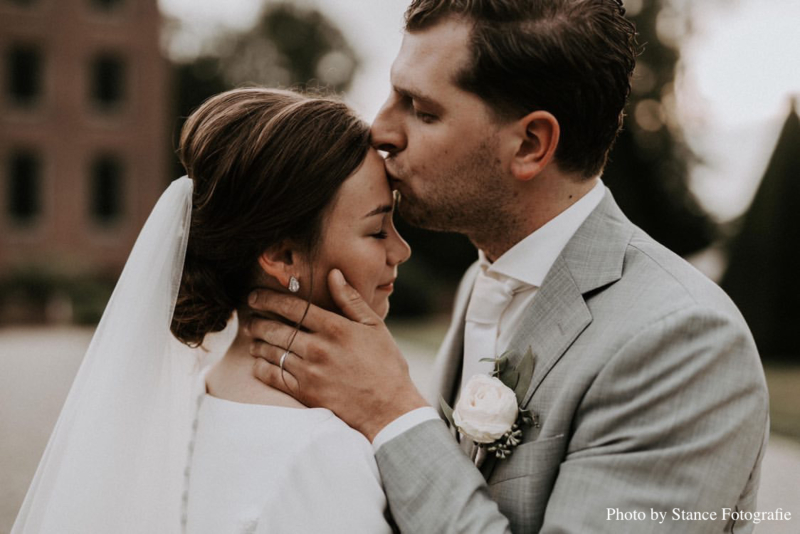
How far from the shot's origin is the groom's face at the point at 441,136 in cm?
264

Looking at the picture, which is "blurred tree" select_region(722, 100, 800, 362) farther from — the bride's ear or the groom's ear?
the bride's ear

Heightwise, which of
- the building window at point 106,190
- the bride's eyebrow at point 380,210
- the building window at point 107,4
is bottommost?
the building window at point 106,190

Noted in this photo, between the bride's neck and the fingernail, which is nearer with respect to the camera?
the bride's neck

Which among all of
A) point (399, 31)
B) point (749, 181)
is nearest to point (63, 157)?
point (749, 181)

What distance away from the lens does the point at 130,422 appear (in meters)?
2.58

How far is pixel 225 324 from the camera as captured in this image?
2928 millimetres

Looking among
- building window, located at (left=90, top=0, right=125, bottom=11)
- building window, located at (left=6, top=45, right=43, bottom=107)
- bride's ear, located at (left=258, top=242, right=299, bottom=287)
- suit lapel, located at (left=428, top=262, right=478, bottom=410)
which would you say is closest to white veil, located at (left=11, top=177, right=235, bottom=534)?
bride's ear, located at (left=258, top=242, right=299, bottom=287)

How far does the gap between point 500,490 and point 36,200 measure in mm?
29732

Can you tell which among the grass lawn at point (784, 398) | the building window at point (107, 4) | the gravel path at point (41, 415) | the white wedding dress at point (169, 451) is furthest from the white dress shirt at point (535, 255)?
the building window at point (107, 4)

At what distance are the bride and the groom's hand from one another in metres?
0.06

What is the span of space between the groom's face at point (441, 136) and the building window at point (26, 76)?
29522mm

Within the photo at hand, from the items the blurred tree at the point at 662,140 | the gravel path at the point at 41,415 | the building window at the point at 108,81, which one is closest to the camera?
the gravel path at the point at 41,415

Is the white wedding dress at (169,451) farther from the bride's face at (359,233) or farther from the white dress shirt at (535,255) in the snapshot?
the white dress shirt at (535,255)

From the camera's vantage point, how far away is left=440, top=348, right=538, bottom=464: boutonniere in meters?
2.29
